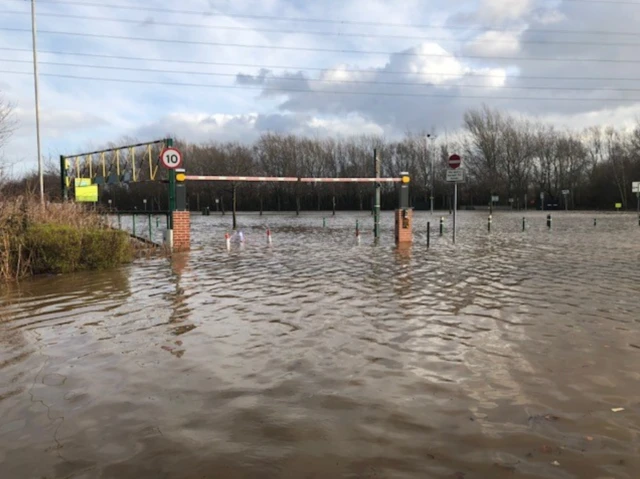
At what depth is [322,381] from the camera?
189 inches

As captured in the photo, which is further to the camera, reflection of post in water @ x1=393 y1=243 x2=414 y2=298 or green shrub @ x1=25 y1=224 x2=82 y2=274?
green shrub @ x1=25 y1=224 x2=82 y2=274

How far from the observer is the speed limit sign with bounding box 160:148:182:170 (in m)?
17.1

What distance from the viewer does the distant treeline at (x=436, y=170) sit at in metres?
71.6

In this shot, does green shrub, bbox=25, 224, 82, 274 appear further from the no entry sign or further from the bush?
the no entry sign

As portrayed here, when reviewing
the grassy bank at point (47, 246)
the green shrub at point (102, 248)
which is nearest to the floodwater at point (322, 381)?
the grassy bank at point (47, 246)

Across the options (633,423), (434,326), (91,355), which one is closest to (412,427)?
(633,423)

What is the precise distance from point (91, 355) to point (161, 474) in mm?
2842

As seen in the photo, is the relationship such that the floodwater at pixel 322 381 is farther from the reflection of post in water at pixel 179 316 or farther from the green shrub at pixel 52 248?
the green shrub at pixel 52 248

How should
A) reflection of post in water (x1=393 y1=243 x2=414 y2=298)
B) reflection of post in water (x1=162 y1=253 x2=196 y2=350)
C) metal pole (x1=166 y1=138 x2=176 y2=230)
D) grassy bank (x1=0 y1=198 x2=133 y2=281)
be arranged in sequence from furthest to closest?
metal pole (x1=166 y1=138 x2=176 y2=230), grassy bank (x1=0 y1=198 x2=133 y2=281), reflection of post in water (x1=393 y1=243 x2=414 y2=298), reflection of post in water (x1=162 y1=253 x2=196 y2=350)

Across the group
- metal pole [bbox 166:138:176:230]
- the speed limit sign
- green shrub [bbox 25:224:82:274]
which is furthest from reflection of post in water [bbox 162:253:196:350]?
the speed limit sign

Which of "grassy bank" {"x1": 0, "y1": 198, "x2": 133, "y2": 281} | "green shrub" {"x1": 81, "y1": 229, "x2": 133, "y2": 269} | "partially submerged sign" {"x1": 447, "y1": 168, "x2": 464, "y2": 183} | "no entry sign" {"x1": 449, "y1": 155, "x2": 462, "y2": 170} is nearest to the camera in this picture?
"grassy bank" {"x1": 0, "y1": 198, "x2": 133, "y2": 281}

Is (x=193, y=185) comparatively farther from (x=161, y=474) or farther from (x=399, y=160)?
(x=161, y=474)

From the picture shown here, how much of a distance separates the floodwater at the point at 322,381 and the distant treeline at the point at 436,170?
61.6 metres

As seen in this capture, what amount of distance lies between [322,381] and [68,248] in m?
9.03
